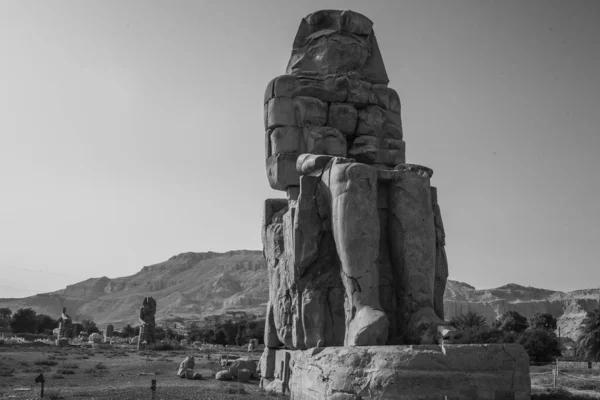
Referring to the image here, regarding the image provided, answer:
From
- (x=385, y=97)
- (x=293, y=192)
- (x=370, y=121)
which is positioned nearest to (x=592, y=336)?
(x=385, y=97)

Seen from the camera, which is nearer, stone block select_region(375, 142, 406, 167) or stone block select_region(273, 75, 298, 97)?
stone block select_region(273, 75, 298, 97)

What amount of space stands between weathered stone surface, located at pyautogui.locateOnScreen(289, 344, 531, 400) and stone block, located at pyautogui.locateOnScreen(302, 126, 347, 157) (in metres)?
3.66

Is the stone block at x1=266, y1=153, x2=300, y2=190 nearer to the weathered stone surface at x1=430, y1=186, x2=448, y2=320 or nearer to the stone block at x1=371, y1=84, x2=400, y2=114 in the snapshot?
the stone block at x1=371, y1=84, x2=400, y2=114

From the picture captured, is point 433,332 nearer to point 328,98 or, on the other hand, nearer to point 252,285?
point 328,98

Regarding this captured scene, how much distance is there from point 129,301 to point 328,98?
455 ft

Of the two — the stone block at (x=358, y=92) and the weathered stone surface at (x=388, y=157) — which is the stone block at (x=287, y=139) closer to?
the stone block at (x=358, y=92)

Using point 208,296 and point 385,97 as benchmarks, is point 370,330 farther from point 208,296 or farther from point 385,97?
point 208,296

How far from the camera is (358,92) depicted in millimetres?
8289

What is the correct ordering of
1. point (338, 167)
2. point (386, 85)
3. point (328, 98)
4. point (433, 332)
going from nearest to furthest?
point (433, 332) → point (338, 167) → point (328, 98) → point (386, 85)

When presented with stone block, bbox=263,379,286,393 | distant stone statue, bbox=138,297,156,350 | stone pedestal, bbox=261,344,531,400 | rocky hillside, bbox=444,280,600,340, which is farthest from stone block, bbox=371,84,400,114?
rocky hillside, bbox=444,280,600,340

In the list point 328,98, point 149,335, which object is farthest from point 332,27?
point 149,335

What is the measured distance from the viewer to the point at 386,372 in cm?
461

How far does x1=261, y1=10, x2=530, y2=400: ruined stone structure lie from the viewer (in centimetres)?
468

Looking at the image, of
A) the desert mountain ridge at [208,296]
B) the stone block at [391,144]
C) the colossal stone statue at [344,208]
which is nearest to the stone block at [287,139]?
the colossal stone statue at [344,208]
